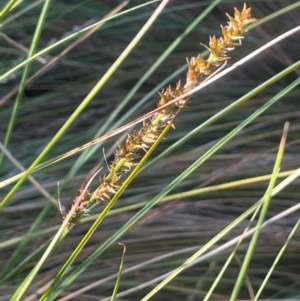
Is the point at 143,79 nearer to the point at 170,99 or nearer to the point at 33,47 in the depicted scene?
the point at 33,47

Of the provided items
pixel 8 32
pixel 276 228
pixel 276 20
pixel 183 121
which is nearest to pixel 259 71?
pixel 276 20

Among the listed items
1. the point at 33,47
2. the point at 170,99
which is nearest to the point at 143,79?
the point at 33,47

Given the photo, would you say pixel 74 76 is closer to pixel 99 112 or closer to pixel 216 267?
pixel 99 112

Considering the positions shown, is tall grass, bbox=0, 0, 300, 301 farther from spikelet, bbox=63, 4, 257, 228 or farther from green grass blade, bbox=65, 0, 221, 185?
spikelet, bbox=63, 4, 257, 228

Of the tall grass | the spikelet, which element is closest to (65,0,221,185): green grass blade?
the tall grass

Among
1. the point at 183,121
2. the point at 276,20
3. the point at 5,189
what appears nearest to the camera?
the point at 5,189

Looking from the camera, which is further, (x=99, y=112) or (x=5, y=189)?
(x=99, y=112)
